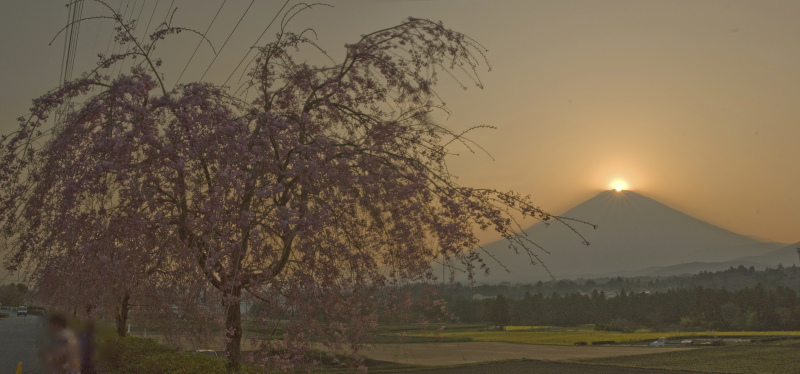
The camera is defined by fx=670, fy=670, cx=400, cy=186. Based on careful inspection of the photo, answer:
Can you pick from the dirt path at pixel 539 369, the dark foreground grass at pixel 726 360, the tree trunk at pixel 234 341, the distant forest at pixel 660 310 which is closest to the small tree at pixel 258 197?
the tree trunk at pixel 234 341

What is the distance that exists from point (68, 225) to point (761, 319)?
522ft

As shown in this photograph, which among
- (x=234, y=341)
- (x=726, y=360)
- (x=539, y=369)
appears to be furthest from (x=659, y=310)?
(x=234, y=341)

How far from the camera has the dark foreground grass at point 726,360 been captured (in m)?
67.1

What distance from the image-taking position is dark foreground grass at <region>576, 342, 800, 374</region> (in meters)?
A: 67.1

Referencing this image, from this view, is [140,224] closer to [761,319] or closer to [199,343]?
[199,343]

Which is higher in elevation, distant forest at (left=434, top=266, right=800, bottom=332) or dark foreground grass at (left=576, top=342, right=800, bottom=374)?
distant forest at (left=434, top=266, right=800, bottom=332)

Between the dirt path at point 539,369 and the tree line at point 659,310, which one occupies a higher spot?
the tree line at point 659,310

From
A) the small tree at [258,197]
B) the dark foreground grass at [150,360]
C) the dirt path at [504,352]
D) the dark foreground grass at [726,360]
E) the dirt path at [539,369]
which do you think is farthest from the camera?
the dirt path at [504,352]

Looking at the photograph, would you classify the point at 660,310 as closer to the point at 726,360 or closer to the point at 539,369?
the point at 726,360

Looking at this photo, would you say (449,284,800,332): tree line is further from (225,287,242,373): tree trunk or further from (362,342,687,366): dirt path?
(225,287,242,373): tree trunk

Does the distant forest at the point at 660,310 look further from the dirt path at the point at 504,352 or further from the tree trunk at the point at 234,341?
the tree trunk at the point at 234,341

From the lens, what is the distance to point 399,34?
9305 mm

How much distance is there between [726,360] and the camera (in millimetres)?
75188

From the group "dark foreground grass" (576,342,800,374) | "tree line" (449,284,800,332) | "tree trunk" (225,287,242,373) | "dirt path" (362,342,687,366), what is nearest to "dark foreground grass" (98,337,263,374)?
"tree trunk" (225,287,242,373)
